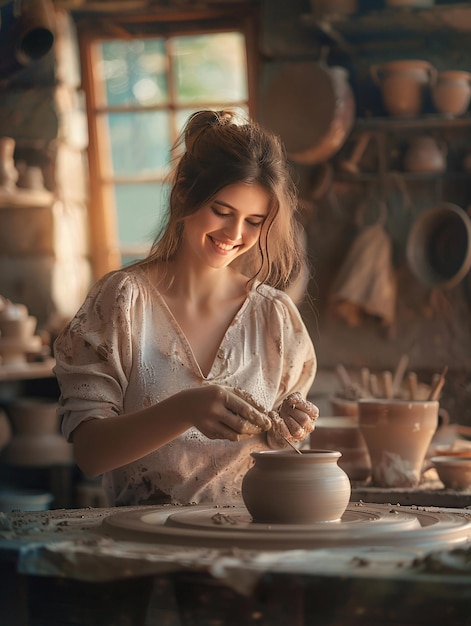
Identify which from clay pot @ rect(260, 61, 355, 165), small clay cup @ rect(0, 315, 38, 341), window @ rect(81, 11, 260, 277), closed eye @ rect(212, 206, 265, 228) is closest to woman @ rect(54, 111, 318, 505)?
closed eye @ rect(212, 206, 265, 228)

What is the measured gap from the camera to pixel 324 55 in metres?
5.49

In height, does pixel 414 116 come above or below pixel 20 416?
above

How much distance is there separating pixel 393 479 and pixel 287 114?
2955 millimetres

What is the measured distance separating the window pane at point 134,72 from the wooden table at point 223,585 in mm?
4307

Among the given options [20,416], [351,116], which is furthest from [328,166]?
[20,416]

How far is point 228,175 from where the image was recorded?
2473 mm

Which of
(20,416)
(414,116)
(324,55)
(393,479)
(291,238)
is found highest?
(324,55)

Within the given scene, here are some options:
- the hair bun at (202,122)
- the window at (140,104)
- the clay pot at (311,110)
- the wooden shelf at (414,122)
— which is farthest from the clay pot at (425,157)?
the hair bun at (202,122)

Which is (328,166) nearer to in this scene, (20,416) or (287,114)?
(287,114)

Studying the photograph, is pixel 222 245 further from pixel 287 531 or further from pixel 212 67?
pixel 212 67

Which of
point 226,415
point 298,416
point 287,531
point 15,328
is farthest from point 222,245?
point 15,328

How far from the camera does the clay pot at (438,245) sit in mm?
5363

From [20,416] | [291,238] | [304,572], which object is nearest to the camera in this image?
[304,572]

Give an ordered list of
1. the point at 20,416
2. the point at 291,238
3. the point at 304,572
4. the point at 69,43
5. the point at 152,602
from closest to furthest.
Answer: the point at 304,572 → the point at 152,602 → the point at 291,238 → the point at 20,416 → the point at 69,43
